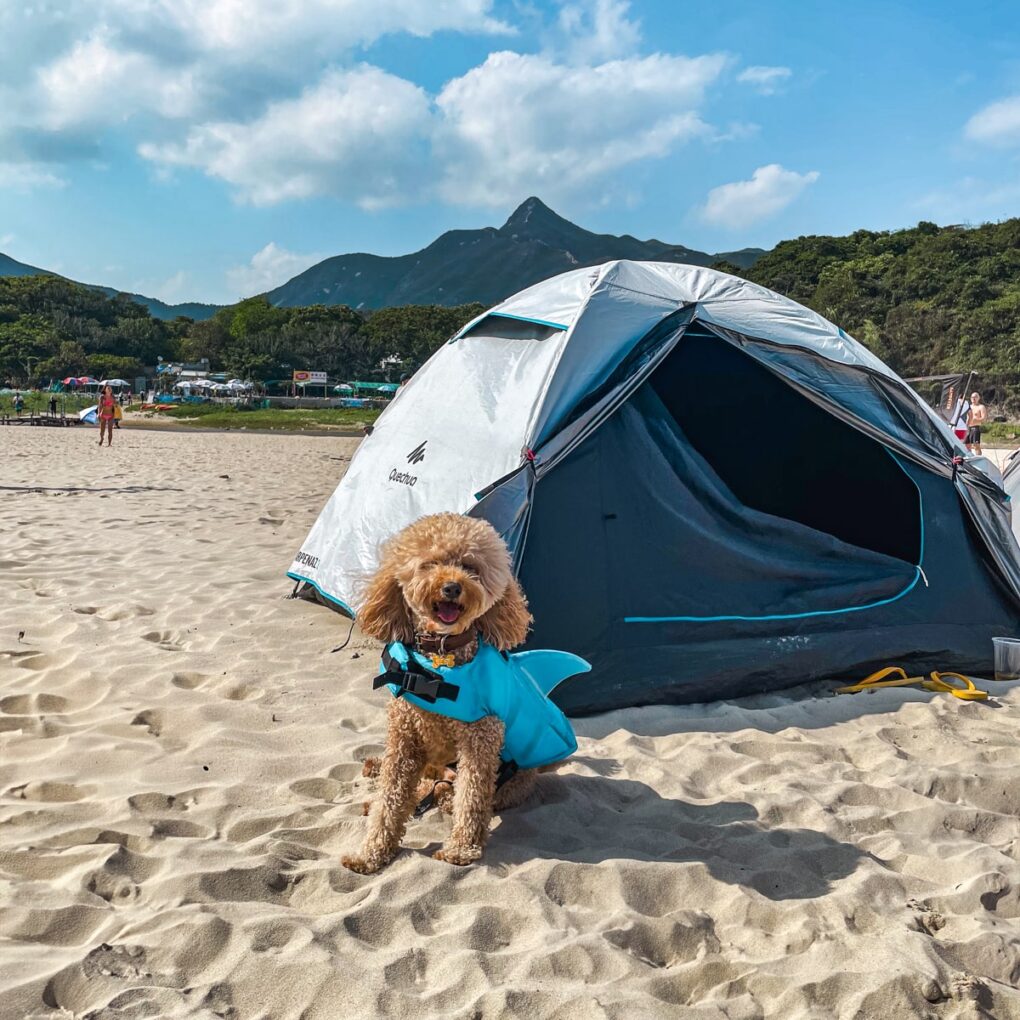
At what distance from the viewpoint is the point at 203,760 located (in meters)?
3.71

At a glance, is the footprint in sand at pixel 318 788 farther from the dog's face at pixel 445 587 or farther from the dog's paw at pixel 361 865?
the dog's face at pixel 445 587

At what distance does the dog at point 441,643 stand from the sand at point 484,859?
5.9 inches

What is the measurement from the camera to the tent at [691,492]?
484cm

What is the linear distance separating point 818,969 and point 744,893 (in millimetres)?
394

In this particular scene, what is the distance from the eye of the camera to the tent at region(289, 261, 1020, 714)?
484 centimetres

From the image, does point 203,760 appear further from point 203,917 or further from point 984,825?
point 984,825

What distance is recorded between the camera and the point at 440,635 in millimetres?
3018

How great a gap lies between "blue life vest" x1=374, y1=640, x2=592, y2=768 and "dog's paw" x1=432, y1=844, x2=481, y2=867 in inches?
16.5

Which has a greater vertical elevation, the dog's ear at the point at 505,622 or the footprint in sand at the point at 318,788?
the dog's ear at the point at 505,622

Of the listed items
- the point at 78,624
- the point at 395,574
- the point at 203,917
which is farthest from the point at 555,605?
the point at 78,624

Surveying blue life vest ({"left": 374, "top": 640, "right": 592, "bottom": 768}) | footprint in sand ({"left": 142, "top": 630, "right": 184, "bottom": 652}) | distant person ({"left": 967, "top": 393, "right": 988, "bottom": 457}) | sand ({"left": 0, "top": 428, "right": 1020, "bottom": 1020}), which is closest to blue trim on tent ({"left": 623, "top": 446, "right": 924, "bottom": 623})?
sand ({"left": 0, "top": 428, "right": 1020, "bottom": 1020})

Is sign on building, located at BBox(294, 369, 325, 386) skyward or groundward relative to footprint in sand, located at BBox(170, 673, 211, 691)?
skyward

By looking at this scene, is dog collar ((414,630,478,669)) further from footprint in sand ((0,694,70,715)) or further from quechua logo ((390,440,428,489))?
quechua logo ((390,440,428,489))

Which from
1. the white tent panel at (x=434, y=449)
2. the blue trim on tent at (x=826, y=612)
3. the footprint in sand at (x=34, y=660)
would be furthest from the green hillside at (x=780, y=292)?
the footprint in sand at (x=34, y=660)
